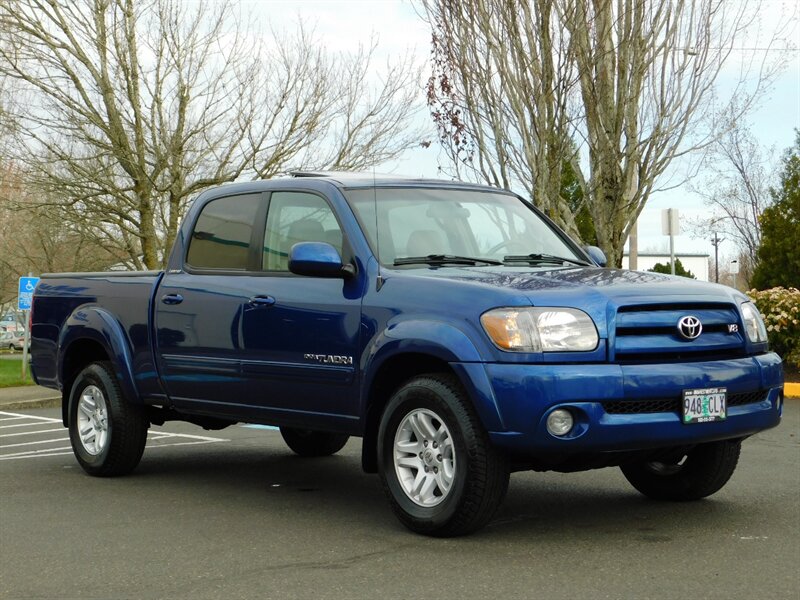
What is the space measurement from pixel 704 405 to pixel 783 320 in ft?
34.9

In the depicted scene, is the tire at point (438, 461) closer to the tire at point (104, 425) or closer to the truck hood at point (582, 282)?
the truck hood at point (582, 282)

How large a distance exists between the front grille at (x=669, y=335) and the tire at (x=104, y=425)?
3.93 metres

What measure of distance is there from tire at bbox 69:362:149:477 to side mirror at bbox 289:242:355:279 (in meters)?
2.41

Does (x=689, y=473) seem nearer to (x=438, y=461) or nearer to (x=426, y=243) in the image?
(x=438, y=461)

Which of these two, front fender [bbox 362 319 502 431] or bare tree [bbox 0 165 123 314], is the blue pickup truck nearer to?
front fender [bbox 362 319 502 431]

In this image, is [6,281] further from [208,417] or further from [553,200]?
[208,417]

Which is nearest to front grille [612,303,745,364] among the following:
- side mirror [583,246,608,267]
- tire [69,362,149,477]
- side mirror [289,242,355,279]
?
side mirror [583,246,608,267]

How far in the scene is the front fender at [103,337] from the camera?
8.14 m

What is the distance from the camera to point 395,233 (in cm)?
674

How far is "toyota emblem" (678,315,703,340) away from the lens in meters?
5.81

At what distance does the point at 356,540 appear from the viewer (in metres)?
6.03

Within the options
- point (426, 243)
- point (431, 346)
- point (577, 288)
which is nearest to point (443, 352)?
point (431, 346)

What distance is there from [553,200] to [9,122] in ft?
40.1

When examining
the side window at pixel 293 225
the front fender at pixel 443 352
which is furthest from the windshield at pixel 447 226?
the front fender at pixel 443 352
